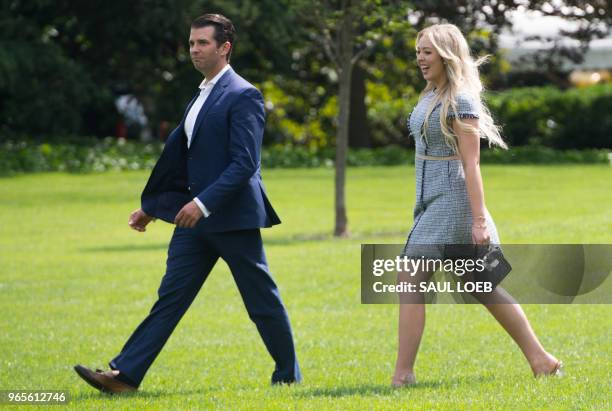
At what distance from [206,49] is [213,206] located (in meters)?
0.85

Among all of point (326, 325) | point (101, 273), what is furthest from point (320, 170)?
point (326, 325)

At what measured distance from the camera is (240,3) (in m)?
28.8

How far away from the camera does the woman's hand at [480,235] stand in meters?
6.05

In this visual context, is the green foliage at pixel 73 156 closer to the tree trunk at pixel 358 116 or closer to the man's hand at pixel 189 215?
the tree trunk at pixel 358 116

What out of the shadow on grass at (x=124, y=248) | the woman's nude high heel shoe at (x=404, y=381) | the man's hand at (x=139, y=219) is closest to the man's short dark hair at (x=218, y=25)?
the man's hand at (x=139, y=219)

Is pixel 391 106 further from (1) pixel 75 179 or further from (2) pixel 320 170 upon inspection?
(1) pixel 75 179

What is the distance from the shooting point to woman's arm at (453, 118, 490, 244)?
607 centimetres

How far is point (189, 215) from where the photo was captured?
6.21m

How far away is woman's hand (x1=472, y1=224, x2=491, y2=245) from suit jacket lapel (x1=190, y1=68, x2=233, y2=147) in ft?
4.92

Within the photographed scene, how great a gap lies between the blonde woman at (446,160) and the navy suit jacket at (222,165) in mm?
826

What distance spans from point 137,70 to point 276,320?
27397 mm

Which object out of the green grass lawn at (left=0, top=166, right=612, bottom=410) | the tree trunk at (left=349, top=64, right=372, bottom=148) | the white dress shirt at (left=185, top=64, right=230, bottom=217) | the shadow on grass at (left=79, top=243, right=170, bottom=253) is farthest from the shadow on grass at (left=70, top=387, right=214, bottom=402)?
the tree trunk at (left=349, top=64, right=372, bottom=148)

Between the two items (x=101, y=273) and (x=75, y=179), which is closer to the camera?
(x=101, y=273)

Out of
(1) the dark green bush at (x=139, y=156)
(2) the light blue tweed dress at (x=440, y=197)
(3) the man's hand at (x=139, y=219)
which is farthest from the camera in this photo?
(1) the dark green bush at (x=139, y=156)
